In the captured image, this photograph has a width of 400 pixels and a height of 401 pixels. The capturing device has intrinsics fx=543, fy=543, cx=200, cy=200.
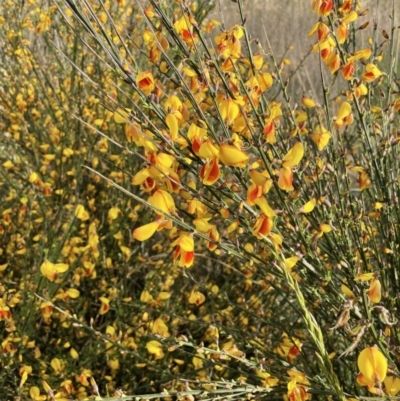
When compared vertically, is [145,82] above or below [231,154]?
above

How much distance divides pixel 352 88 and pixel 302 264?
45 cm

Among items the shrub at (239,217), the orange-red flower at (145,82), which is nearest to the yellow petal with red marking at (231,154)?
the shrub at (239,217)

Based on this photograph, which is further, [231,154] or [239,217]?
[239,217]

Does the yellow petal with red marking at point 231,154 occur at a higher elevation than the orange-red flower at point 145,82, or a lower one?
lower

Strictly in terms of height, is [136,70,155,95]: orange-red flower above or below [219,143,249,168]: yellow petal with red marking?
above

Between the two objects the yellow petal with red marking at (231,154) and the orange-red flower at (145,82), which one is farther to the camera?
the orange-red flower at (145,82)

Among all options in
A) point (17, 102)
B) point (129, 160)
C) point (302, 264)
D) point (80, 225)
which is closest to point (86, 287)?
point (80, 225)

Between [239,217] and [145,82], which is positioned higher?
[145,82]

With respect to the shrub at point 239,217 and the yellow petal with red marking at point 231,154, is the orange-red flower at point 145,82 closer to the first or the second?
the shrub at point 239,217

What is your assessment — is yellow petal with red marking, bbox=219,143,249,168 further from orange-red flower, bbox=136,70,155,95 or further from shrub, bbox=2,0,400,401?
orange-red flower, bbox=136,70,155,95

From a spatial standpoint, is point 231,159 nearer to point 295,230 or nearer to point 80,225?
point 295,230

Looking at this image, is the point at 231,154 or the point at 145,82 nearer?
the point at 231,154

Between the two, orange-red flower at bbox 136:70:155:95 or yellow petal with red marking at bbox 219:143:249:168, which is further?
orange-red flower at bbox 136:70:155:95

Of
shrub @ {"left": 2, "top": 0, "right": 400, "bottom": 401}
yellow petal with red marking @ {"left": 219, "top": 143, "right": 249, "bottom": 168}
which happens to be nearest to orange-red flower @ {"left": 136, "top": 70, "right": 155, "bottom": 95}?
shrub @ {"left": 2, "top": 0, "right": 400, "bottom": 401}
